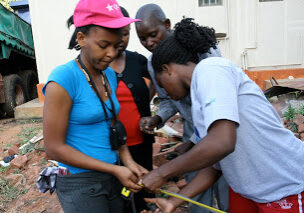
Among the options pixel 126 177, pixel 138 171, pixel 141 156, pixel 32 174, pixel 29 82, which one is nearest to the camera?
pixel 126 177

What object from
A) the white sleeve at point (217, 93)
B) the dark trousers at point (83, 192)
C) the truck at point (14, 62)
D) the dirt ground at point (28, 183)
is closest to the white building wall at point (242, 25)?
the truck at point (14, 62)

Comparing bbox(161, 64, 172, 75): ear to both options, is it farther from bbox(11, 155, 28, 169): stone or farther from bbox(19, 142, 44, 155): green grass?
bbox(19, 142, 44, 155): green grass

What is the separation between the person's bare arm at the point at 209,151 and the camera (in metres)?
1.18

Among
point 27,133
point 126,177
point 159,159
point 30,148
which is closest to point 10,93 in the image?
point 27,133

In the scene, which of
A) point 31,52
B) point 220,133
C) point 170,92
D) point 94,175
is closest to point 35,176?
point 94,175

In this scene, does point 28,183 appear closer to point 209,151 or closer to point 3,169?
point 3,169

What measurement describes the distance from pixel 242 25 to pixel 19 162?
5393 mm

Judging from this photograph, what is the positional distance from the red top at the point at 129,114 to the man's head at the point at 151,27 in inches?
17.8

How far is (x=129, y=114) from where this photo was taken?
2297mm

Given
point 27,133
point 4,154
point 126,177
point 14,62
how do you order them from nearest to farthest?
point 126,177
point 4,154
point 27,133
point 14,62

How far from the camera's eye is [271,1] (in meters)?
6.48

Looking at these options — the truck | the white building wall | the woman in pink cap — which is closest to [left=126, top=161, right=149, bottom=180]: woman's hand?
the woman in pink cap

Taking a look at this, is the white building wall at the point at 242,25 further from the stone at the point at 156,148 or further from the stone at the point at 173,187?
the stone at the point at 173,187

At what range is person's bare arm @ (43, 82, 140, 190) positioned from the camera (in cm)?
136
